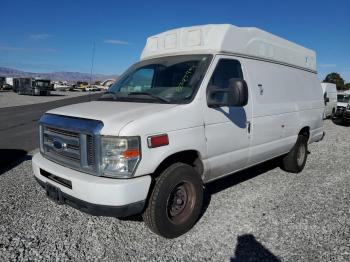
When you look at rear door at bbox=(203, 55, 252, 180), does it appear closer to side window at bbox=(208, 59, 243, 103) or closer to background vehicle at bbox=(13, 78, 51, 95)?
side window at bbox=(208, 59, 243, 103)

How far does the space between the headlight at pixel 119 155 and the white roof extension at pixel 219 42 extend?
1923mm

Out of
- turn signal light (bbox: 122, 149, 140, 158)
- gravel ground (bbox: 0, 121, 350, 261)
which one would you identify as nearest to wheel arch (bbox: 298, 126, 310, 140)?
gravel ground (bbox: 0, 121, 350, 261)

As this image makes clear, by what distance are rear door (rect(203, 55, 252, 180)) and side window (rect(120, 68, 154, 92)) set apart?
3.20 ft

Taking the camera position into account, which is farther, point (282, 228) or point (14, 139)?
point (14, 139)

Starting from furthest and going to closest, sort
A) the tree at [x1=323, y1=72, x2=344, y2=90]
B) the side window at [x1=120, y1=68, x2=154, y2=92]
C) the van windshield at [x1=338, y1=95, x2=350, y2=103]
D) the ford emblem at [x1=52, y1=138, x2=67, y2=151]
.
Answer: the tree at [x1=323, y1=72, x2=344, y2=90], the van windshield at [x1=338, y1=95, x2=350, y2=103], the side window at [x1=120, y1=68, x2=154, y2=92], the ford emblem at [x1=52, y1=138, x2=67, y2=151]

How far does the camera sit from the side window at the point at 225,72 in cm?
410

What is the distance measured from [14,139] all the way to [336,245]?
9.79 meters

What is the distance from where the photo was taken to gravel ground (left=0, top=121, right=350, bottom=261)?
3400mm

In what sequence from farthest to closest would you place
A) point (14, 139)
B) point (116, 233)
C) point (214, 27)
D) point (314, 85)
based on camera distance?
point (14, 139) → point (314, 85) → point (214, 27) → point (116, 233)

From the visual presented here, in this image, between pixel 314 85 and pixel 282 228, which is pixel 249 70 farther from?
pixel 314 85

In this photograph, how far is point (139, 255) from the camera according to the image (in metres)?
3.37

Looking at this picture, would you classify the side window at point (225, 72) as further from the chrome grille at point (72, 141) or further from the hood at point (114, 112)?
the chrome grille at point (72, 141)

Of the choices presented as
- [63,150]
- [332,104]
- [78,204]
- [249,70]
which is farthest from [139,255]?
[332,104]

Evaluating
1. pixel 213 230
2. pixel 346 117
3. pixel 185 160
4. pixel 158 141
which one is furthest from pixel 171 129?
pixel 346 117
